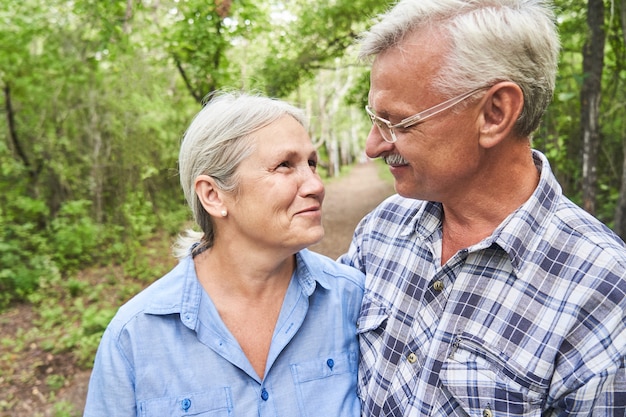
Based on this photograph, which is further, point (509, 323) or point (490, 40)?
point (490, 40)

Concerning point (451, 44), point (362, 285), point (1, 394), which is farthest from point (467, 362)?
point (1, 394)

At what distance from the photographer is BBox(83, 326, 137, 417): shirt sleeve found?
174cm

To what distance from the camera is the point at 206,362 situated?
184 centimetres

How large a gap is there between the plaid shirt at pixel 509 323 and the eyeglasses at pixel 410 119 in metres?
0.41

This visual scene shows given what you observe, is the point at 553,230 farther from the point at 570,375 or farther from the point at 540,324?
the point at 570,375

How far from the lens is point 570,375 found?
1.46m

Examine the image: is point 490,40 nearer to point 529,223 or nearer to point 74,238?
point 529,223

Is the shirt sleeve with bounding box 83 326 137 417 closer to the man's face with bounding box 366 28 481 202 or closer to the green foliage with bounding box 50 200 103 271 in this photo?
the man's face with bounding box 366 28 481 202

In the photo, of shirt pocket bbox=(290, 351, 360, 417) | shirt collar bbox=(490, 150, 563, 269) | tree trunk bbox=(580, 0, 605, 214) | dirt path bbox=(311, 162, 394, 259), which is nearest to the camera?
shirt collar bbox=(490, 150, 563, 269)

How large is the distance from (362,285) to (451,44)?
116 cm

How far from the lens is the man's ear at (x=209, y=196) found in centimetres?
203

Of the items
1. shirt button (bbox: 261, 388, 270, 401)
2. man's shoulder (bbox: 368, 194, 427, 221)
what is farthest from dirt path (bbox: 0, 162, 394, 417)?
man's shoulder (bbox: 368, 194, 427, 221)

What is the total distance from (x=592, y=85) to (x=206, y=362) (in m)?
Answer: 4.85

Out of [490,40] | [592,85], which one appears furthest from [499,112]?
[592,85]
